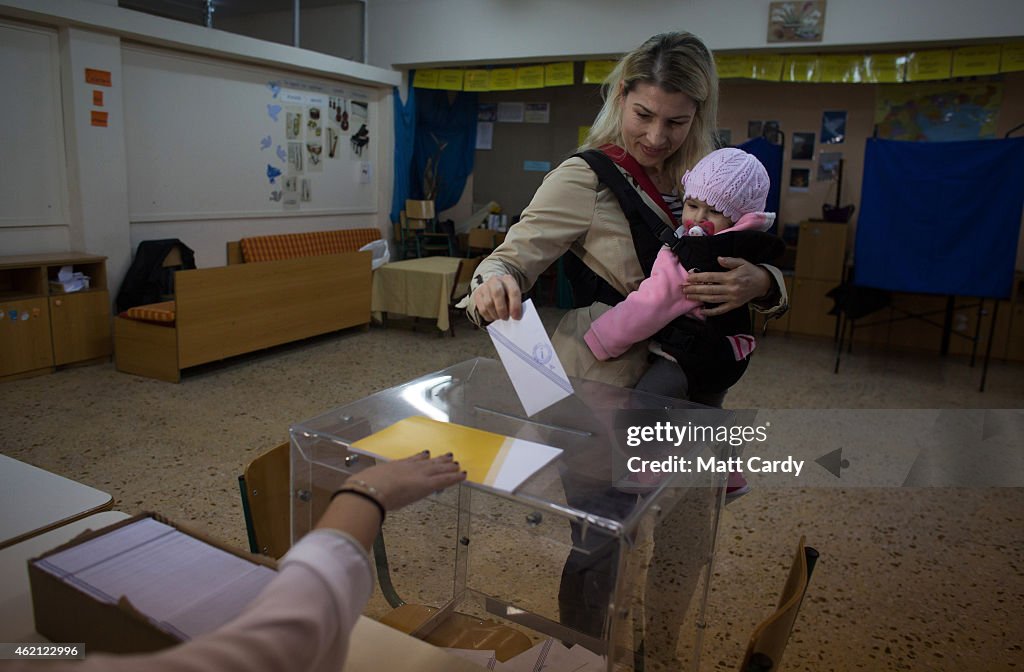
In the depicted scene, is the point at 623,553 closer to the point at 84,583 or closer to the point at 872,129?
the point at 84,583

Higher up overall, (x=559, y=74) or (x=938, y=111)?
(x=559, y=74)

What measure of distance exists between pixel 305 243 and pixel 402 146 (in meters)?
1.71

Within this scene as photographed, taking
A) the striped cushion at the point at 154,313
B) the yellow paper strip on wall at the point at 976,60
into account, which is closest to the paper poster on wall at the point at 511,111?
the yellow paper strip on wall at the point at 976,60

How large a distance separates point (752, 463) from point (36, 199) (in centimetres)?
504

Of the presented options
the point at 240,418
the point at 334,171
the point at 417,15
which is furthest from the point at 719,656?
the point at 417,15

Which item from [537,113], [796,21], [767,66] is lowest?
[537,113]

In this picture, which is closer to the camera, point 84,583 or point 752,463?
point 84,583

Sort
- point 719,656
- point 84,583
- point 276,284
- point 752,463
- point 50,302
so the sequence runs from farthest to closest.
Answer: point 276,284 < point 50,302 < point 752,463 < point 719,656 < point 84,583

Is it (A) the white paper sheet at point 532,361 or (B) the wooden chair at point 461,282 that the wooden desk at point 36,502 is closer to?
(A) the white paper sheet at point 532,361

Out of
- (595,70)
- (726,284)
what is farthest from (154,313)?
(595,70)

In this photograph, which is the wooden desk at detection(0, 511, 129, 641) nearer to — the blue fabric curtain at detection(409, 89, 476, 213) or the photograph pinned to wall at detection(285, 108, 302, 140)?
the photograph pinned to wall at detection(285, 108, 302, 140)

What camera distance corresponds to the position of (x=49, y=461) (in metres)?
3.29

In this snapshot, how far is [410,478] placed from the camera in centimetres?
94

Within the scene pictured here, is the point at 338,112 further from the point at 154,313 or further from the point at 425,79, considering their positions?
the point at 154,313
